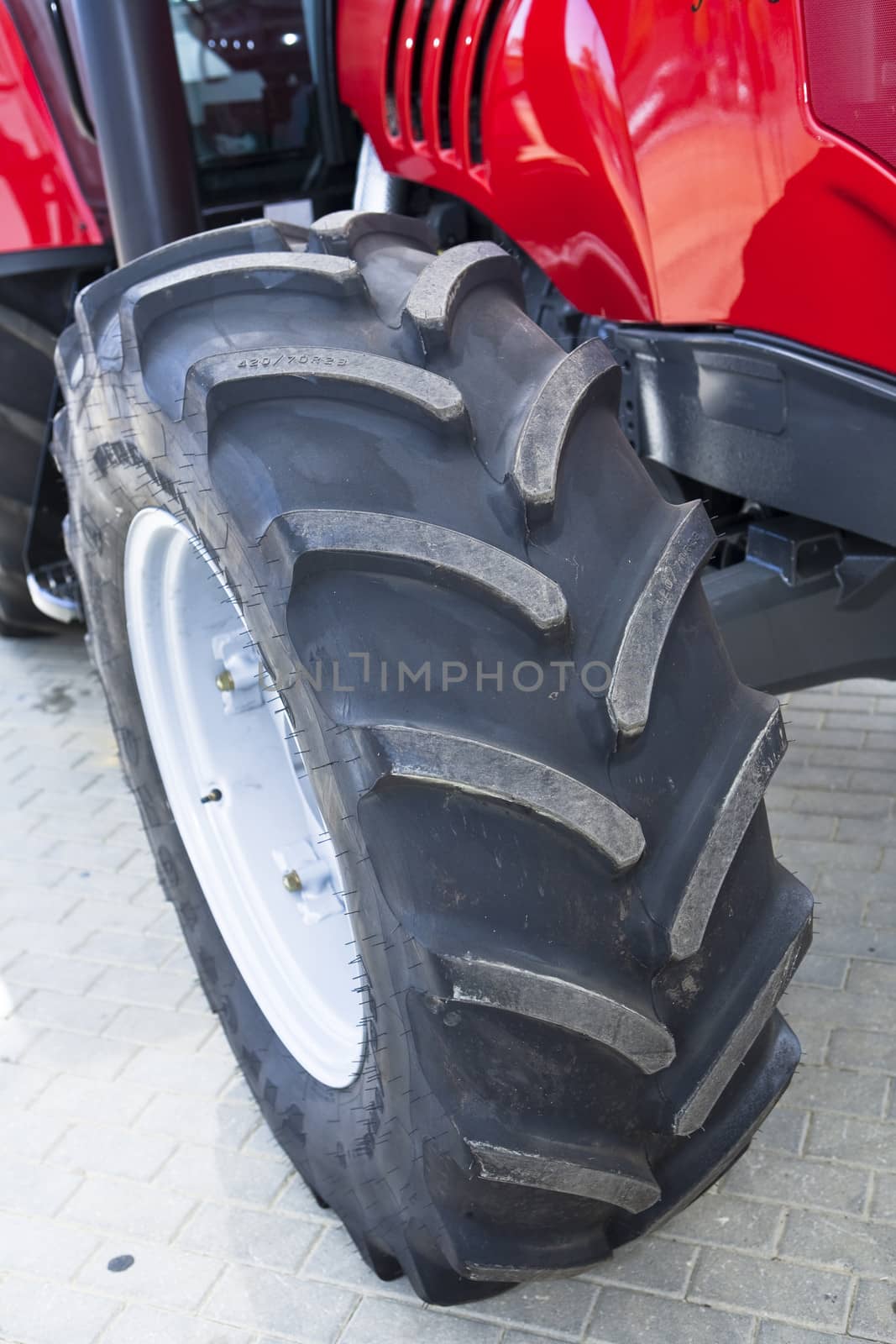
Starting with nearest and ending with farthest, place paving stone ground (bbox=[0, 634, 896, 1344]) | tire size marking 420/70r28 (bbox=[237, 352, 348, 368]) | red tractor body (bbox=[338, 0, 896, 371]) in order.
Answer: red tractor body (bbox=[338, 0, 896, 371]) → tire size marking 420/70r28 (bbox=[237, 352, 348, 368]) → paving stone ground (bbox=[0, 634, 896, 1344])

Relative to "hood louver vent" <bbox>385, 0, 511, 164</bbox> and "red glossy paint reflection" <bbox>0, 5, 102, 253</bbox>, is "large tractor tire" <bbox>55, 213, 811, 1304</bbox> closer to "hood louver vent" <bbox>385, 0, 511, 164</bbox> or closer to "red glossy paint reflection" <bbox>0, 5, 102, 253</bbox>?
"hood louver vent" <bbox>385, 0, 511, 164</bbox>

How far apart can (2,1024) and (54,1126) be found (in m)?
0.28

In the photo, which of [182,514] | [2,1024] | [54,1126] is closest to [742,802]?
[182,514]

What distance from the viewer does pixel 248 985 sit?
5.32 ft

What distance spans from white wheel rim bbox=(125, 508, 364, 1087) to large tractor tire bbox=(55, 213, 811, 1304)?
273 millimetres

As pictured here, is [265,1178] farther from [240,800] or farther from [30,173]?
[30,173]

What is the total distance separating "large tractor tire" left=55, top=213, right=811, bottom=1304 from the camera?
102cm

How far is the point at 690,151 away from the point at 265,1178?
1272 millimetres

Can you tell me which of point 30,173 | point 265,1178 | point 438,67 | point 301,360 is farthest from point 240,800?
point 30,173

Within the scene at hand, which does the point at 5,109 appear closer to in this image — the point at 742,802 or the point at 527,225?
the point at 527,225

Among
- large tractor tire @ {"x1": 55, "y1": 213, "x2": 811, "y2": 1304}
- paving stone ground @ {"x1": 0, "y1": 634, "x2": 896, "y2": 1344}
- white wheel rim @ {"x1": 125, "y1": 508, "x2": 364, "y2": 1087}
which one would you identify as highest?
large tractor tire @ {"x1": 55, "y1": 213, "x2": 811, "y2": 1304}

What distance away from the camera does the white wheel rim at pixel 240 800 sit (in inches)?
61.9

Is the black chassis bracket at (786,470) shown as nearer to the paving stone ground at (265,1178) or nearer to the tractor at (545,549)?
the tractor at (545,549)

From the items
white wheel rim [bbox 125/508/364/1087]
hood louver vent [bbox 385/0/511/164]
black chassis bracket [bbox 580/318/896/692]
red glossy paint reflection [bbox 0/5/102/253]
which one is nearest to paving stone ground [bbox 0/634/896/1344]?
white wheel rim [bbox 125/508/364/1087]
